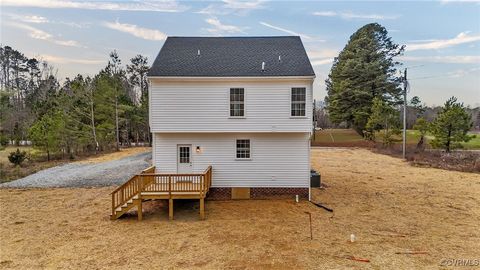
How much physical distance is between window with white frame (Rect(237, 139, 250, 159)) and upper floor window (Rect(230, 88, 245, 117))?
4.58ft

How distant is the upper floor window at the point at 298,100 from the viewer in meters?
13.9

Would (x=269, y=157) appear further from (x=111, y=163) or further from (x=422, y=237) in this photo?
(x=111, y=163)

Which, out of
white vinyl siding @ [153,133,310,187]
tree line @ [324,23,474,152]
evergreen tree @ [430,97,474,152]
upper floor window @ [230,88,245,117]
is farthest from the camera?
tree line @ [324,23,474,152]

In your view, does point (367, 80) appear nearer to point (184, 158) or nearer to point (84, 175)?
point (184, 158)

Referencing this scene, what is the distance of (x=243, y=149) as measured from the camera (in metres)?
14.6

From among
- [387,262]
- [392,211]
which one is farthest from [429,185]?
[387,262]

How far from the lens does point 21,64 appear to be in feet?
173

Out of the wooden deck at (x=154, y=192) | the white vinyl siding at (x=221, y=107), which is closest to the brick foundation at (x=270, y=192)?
the wooden deck at (x=154, y=192)

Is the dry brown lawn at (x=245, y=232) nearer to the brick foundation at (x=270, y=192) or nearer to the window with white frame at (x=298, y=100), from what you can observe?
the brick foundation at (x=270, y=192)

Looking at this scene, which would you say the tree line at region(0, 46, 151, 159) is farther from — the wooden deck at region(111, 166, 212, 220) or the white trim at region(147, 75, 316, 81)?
the wooden deck at region(111, 166, 212, 220)

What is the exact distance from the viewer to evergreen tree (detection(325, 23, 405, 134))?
41.2 m

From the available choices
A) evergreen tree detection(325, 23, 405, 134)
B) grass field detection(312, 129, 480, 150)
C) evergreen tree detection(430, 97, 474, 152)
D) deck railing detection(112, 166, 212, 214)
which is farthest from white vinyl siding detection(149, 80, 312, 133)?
evergreen tree detection(325, 23, 405, 134)

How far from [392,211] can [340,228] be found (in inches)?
150

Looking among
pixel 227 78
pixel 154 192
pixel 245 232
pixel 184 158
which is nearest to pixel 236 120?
pixel 227 78
